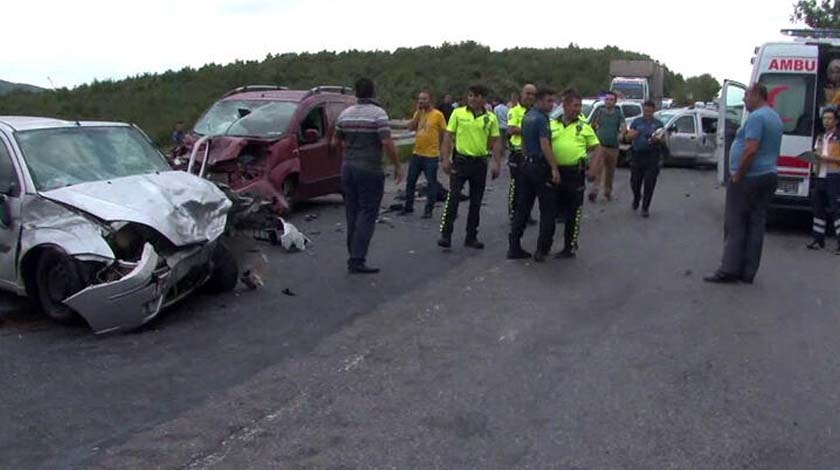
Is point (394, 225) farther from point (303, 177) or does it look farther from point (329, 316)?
point (329, 316)

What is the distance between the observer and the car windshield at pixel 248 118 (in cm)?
1374

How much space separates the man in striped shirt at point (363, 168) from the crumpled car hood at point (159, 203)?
145 centimetres

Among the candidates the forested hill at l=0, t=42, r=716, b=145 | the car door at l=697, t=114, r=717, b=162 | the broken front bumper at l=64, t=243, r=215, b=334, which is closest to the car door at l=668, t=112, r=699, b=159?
the car door at l=697, t=114, r=717, b=162

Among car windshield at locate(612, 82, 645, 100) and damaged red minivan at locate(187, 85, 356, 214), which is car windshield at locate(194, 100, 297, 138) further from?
car windshield at locate(612, 82, 645, 100)

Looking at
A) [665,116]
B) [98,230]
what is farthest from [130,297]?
[665,116]

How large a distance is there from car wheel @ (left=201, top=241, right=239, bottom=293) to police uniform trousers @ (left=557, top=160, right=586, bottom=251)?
12.1 ft

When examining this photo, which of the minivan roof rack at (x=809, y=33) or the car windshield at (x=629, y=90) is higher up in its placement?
the minivan roof rack at (x=809, y=33)

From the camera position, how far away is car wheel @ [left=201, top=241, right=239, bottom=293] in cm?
870

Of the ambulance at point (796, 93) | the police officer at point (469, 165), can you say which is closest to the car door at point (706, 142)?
the ambulance at point (796, 93)

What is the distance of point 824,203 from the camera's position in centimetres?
1210

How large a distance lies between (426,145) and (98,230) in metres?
7.35

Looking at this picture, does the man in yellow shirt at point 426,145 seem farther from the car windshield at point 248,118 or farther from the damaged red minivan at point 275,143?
the car windshield at point 248,118

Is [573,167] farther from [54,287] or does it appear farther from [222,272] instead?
[54,287]

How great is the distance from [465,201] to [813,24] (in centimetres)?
2044
